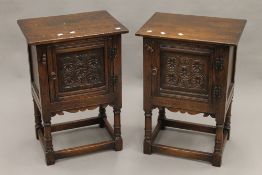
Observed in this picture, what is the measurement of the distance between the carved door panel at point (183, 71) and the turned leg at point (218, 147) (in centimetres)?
21

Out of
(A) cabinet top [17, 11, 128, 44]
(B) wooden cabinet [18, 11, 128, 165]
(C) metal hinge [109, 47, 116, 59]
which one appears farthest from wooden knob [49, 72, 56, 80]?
(C) metal hinge [109, 47, 116, 59]

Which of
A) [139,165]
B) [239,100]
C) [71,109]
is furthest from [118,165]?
[239,100]

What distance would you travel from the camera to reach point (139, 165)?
3.55 m

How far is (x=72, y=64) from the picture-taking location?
11.0 ft

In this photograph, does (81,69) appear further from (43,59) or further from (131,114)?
(131,114)

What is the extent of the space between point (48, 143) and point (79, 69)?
0.51 metres

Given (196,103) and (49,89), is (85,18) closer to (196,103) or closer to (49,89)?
(49,89)

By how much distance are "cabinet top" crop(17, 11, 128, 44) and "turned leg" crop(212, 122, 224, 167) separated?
0.81 m

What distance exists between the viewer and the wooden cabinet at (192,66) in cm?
323

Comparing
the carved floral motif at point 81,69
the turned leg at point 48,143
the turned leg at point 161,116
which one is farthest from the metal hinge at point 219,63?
the turned leg at point 48,143

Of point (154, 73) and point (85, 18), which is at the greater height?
point (85, 18)

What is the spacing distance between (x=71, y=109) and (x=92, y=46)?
0.41 metres

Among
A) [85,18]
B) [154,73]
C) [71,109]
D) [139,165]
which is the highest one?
[85,18]

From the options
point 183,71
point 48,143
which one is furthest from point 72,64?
point 183,71
